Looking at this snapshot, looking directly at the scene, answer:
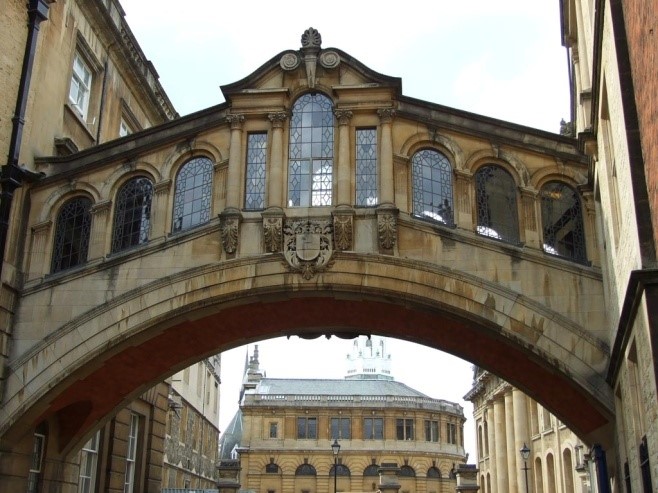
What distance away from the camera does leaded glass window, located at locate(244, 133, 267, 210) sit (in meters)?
18.3

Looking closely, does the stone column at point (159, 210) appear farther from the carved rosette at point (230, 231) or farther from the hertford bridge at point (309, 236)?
the carved rosette at point (230, 231)

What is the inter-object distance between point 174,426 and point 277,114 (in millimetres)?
24621

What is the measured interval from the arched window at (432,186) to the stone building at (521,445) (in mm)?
14032

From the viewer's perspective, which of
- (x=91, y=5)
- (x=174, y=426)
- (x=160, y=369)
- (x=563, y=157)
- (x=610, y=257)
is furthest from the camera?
(x=174, y=426)

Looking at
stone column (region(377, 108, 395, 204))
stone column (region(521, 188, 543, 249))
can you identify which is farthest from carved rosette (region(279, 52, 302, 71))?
stone column (region(521, 188, 543, 249))

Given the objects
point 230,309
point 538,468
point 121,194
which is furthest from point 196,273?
Answer: point 538,468

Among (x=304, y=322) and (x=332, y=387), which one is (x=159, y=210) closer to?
(x=304, y=322)

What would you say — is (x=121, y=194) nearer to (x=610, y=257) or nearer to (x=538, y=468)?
(x=610, y=257)

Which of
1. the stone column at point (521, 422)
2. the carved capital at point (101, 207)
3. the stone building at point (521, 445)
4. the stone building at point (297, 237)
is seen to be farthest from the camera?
the stone column at point (521, 422)

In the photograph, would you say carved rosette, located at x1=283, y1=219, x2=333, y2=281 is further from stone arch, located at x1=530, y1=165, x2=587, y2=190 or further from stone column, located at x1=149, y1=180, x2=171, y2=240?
stone arch, located at x1=530, y1=165, x2=587, y2=190

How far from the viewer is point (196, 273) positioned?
57.9ft

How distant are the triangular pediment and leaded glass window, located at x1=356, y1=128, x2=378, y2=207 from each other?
44.9 inches

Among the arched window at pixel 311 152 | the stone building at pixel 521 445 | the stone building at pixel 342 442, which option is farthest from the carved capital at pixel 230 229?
the stone building at pixel 342 442

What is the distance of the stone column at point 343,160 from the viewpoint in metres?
17.9
